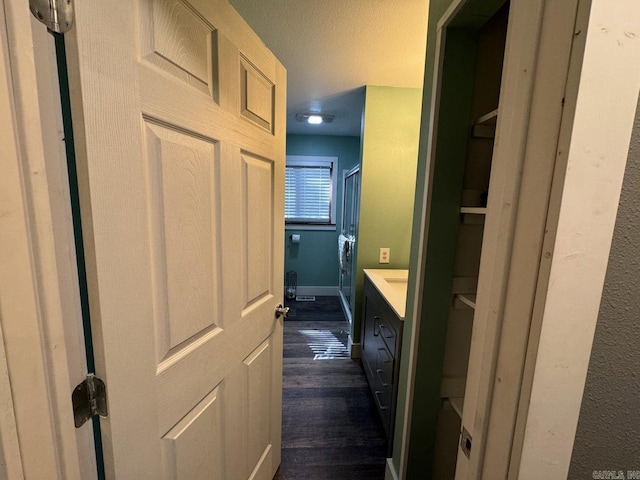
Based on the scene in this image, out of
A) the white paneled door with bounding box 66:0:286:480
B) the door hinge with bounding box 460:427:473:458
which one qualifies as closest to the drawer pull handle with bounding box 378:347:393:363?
the white paneled door with bounding box 66:0:286:480

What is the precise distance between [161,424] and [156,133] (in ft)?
2.38

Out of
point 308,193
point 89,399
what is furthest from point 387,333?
point 308,193

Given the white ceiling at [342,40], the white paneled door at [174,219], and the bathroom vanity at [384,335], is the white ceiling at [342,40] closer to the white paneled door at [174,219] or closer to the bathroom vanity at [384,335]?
the white paneled door at [174,219]

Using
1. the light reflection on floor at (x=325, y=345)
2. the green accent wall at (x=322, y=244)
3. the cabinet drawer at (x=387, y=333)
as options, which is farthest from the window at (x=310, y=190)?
the cabinet drawer at (x=387, y=333)

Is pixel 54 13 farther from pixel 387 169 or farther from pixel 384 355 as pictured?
pixel 387 169

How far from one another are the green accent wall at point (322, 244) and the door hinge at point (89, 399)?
12.1ft

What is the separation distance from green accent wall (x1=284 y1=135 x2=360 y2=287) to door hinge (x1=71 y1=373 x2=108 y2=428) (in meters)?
3.70

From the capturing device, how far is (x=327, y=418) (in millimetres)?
1861

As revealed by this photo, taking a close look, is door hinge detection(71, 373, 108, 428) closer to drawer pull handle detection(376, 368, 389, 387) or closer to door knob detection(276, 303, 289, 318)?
door knob detection(276, 303, 289, 318)

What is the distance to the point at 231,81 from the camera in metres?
0.87

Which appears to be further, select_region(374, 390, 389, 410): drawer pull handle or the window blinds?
the window blinds

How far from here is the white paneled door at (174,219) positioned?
530 millimetres

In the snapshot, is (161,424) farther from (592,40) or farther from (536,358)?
(592,40)

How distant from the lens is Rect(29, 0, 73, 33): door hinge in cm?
43
